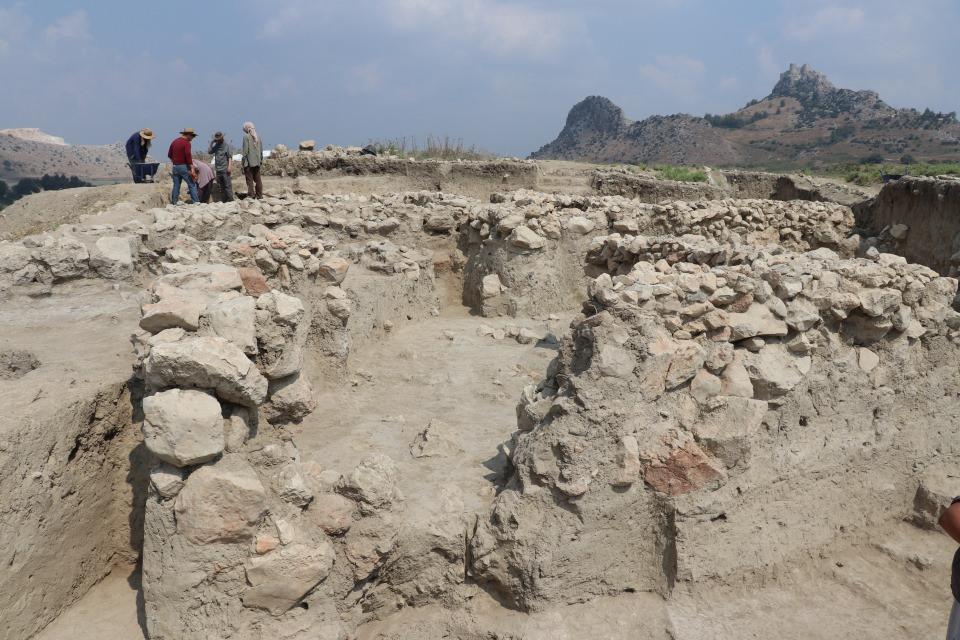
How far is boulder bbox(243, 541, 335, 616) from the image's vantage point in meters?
2.85

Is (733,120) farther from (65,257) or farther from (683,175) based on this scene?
(65,257)

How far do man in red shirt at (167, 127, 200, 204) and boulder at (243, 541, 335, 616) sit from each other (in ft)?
27.2

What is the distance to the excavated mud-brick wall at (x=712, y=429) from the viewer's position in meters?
3.20

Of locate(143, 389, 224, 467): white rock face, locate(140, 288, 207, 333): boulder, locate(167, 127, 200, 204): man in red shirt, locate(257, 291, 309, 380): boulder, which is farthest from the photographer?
locate(167, 127, 200, 204): man in red shirt

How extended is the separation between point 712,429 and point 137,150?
13228 millimetres

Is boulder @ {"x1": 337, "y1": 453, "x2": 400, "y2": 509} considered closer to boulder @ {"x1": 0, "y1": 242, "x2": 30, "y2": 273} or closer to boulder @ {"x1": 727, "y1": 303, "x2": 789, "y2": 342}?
boulder @ {"x1": 727, "y1": 303, "x2": 789, "y2": 342}

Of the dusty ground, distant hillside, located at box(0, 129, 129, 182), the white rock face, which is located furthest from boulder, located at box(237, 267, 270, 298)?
distant hillside, located at box(0, 129, 129, 182)

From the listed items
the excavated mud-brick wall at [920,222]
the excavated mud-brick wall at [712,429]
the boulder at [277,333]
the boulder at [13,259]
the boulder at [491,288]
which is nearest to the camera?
the excavated mud-brick wall at [712,429]

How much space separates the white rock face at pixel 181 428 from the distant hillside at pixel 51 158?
4894 cm

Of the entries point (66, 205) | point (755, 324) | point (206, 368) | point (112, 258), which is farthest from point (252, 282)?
point (66, 205)

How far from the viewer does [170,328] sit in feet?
11.0

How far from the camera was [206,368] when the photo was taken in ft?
9.34

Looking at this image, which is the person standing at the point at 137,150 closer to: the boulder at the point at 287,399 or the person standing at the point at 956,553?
the boulder at the point at 287,399

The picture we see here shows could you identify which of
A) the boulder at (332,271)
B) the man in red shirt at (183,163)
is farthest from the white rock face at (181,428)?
the man in red shirt at (183,163)
